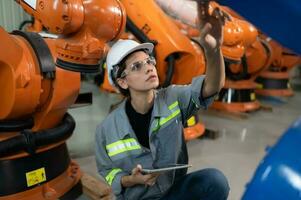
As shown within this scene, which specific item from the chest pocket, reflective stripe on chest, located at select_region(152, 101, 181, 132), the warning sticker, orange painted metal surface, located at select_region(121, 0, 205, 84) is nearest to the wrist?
the chest pocket

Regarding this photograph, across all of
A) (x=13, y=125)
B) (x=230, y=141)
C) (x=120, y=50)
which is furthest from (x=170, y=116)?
(x=230, y=141)

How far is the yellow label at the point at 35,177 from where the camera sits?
2.17m

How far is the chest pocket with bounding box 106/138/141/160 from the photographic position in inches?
65.5

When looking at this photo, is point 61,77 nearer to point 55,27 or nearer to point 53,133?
point 53,133

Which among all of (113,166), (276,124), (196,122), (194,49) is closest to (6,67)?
(113,166)

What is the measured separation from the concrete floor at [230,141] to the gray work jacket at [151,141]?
104 cm

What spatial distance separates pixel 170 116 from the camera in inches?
67.0

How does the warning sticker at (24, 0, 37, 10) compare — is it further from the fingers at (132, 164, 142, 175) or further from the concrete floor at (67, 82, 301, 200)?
the concrete floor at (67, 82, 301, 200)

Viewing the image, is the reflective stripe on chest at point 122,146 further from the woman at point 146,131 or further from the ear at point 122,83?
the ear at point 122,83

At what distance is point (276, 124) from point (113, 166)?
308 cm

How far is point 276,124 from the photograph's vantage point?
4.27 metres

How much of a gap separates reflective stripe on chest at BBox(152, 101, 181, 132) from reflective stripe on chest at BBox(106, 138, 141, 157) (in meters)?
0.11

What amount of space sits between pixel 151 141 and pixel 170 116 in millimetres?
149

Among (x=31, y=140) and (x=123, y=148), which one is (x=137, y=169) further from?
(x=31, y=140)
